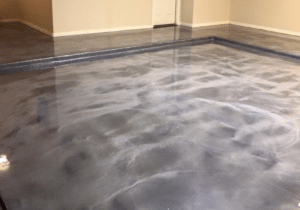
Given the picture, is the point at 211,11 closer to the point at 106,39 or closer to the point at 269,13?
Answer: the point at 269,13

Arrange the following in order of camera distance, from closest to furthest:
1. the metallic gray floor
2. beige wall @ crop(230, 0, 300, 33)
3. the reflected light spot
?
1. the reflected light spot
2. the metallic gray floor
3. beige wall @ crop(230, 0, 300, 33)

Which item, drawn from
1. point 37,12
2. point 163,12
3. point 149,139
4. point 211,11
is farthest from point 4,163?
point 211,11

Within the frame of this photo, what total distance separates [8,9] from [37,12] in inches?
64.2

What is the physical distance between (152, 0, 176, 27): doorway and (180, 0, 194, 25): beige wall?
19 centimetres

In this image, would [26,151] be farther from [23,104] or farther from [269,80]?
[269,80]

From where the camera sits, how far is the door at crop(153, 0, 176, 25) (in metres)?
7.84

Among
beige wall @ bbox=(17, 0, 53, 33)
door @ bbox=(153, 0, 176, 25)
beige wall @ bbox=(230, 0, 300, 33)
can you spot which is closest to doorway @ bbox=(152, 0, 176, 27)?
door @ bbox=(153, 0, 176, 25)

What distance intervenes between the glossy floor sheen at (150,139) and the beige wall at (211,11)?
3427 millimetres

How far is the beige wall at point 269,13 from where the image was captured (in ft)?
23.5

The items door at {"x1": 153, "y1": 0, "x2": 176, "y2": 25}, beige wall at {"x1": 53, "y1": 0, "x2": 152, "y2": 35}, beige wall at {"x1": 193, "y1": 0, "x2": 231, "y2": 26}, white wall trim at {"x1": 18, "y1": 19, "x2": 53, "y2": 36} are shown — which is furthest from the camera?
beige wall at {"x1": 193, "y1": 0, "x2": 231, "y2": 26}

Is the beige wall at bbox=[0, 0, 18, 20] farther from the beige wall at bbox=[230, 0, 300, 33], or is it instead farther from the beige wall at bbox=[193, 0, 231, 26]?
the beige wall at bbox=[230, 0, 300, 33]

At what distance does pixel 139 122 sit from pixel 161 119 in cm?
22

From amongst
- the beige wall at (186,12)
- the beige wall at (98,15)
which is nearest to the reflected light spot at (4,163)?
the beige wall at (98,15)

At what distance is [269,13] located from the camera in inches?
300
